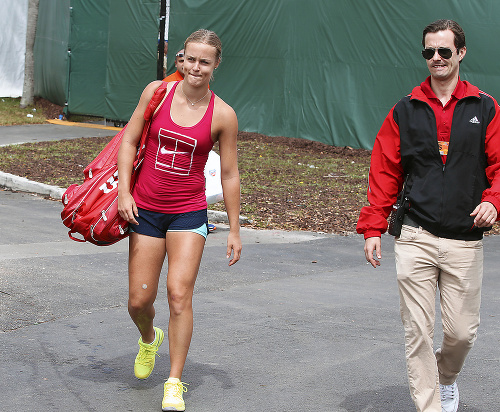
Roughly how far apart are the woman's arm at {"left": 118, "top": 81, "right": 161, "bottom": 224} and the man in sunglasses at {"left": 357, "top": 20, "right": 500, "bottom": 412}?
1330 mm

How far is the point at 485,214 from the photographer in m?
4.00

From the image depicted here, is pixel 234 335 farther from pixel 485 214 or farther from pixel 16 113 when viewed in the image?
pixel 16 113

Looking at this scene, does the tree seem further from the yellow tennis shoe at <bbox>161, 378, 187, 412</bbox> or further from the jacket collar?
the jacket collar

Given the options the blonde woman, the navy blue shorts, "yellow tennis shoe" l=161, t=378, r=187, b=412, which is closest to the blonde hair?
the blonde woman

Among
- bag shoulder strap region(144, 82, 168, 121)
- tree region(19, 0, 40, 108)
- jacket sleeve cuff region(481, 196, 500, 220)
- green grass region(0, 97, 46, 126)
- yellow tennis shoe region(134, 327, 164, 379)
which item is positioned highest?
bag shoulder strap region(144, 82, 168, 121)

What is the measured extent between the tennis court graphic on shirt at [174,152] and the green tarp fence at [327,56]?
1201 cm

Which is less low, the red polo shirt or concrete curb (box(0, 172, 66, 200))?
the red polo shirt

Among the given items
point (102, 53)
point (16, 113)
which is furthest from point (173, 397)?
point (16, 113)

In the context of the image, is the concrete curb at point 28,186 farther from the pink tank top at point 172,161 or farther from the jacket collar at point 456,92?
the jacket collar at point 456,92

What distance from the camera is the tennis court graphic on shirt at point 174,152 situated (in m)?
4.58

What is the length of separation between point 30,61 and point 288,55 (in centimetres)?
901

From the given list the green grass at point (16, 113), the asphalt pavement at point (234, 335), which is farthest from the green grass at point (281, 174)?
the green grass at point (16, 113)

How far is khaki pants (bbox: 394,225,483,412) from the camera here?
418cm

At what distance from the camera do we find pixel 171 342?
459 centimetres
